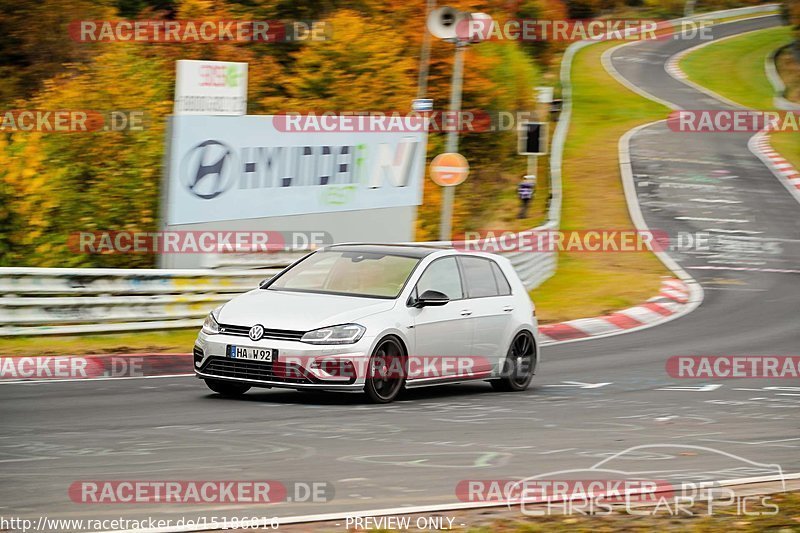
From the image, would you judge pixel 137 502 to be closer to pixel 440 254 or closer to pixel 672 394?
pixel 440 254

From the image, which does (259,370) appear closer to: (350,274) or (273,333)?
(273,333)

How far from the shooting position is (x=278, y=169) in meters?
19.3

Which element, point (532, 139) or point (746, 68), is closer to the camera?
point (532, 139)

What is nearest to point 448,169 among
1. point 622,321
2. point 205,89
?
point 622,321

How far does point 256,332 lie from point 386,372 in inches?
48.6

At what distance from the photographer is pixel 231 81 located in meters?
19.9

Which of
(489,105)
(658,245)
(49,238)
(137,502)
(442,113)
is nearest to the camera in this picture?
(137,502)

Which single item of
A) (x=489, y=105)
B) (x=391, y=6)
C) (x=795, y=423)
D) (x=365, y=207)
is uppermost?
(x=391, y=6)

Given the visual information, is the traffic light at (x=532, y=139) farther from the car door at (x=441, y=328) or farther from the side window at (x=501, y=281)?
the car door at (x=441, y=328)

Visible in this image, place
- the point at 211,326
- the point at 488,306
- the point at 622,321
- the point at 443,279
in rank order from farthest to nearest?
the point at 622,321 < the point at 488,306 < the point at 443,279 < the point at 211,326

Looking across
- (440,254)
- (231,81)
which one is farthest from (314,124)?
(440,254)

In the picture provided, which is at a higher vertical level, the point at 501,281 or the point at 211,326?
the point at 501,281

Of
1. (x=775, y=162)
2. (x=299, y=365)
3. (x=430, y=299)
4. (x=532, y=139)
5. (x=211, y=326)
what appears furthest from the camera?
(x=775, y=162)

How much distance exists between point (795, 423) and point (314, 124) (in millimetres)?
10855
